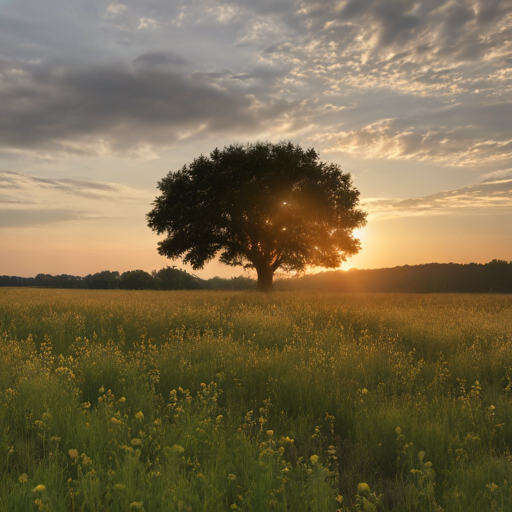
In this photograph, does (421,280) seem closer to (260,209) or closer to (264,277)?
(264,277)

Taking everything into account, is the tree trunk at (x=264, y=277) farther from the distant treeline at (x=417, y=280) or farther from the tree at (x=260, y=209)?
the distant treeline at (x=417, y=280)

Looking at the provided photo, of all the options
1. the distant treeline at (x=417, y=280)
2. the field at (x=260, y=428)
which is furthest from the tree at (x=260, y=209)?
the field at (x=260, y=428)

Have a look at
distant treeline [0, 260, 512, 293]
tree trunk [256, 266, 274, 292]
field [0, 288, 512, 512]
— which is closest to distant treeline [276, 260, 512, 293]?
distant treeline [0, 260, 512, 293]

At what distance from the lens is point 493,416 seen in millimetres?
5230

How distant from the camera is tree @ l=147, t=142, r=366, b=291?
85.5ft

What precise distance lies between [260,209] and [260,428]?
863 inches

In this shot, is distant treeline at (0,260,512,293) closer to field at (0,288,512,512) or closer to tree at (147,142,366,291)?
tree at (147,142,366,291)

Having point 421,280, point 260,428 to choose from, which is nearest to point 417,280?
point 421,280

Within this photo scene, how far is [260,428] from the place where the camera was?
480 centimetres

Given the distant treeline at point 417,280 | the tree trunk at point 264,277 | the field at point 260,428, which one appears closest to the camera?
the field at point 260,428

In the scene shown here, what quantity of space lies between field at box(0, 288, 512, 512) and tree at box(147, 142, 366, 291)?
57.6ft

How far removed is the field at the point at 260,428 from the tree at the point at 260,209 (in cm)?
1755

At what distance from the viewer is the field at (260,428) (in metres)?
3.33

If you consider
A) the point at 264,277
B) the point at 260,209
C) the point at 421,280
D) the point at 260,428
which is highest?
the point at 260,209
